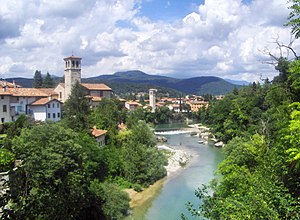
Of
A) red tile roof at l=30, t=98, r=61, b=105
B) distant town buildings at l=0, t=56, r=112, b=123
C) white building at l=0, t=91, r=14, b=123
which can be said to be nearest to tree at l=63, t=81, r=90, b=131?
distant town buildings at l=0, t=56, r=112, b=123

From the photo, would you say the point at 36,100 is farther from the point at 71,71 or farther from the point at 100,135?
the point at 100,135

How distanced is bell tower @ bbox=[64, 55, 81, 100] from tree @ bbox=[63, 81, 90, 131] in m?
24.4

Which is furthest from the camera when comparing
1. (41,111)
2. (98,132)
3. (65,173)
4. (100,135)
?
(41,111)

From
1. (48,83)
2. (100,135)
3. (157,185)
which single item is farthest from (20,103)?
(48,83)

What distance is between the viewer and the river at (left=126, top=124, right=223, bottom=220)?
2250cm

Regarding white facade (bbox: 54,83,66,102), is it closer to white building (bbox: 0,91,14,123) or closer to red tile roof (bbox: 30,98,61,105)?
red tile roof (bbox: 30,98,61,105)

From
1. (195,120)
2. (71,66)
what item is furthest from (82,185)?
(195,120)

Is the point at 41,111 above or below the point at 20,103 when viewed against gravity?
below

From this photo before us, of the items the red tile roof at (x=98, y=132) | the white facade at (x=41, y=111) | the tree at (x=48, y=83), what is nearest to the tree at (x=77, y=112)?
the red tile roof at (x=98, y=132)

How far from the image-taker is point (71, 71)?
58.6m

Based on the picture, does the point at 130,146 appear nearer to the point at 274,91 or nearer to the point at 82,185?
the point at 82,185

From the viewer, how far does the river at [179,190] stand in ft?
73.8

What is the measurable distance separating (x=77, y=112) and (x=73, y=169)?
12.6 meters

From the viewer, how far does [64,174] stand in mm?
18625
